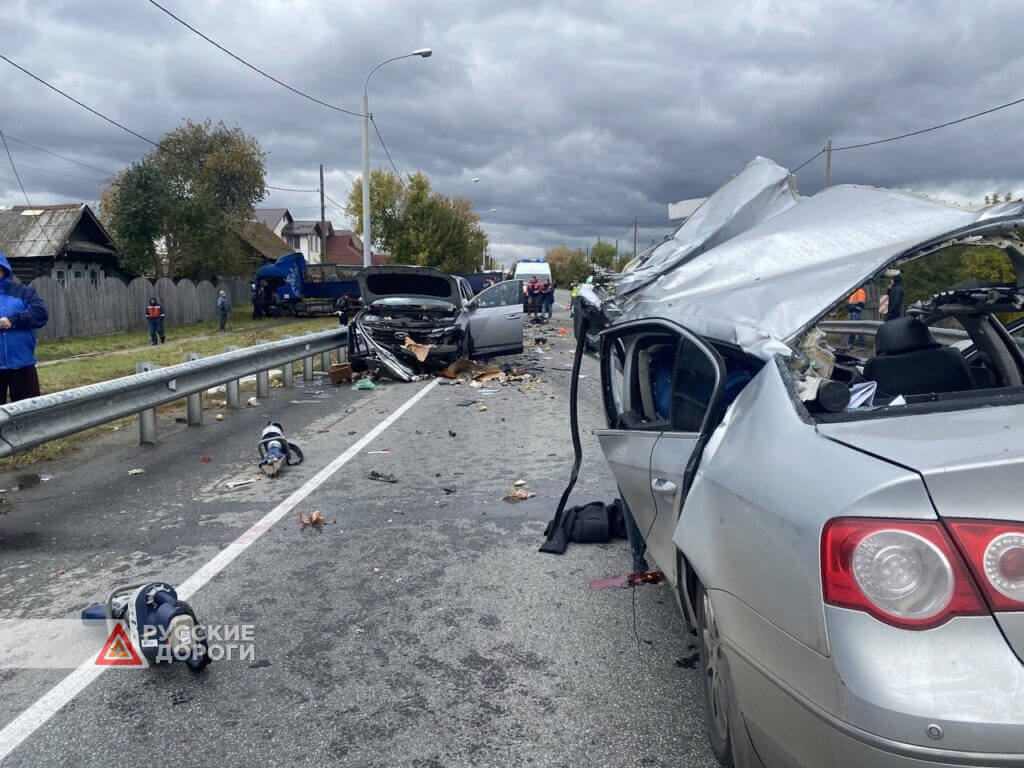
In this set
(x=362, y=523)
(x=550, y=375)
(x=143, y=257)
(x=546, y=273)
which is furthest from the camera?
(x=546, y=273)

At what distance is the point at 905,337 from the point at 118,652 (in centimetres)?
378

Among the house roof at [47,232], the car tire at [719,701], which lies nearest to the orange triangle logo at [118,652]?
the car tire at [719,701]

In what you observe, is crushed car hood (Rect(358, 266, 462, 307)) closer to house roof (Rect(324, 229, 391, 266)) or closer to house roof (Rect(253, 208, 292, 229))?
house roof (Rect(253, 208, 292, 229))

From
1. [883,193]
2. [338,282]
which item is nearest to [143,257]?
[338,282]

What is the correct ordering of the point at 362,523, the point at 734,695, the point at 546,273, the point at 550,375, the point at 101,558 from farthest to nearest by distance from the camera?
the point at 546,273, the point at 550,375, the point at 362,523, the point at 101,558, the point at 734,695

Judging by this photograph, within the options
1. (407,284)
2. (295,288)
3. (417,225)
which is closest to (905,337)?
(407,284)

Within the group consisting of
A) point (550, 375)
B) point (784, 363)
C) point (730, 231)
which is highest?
point (730, 231)

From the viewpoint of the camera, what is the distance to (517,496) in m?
6.49

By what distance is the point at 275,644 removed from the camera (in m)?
3.87

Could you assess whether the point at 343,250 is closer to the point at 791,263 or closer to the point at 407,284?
the point at 407,284

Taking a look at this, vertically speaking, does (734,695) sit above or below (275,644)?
above

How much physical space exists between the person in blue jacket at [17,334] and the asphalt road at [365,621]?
2.88 feet

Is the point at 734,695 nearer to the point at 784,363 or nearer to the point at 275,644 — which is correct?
the point at 784,363

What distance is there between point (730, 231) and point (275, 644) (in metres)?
3.23
